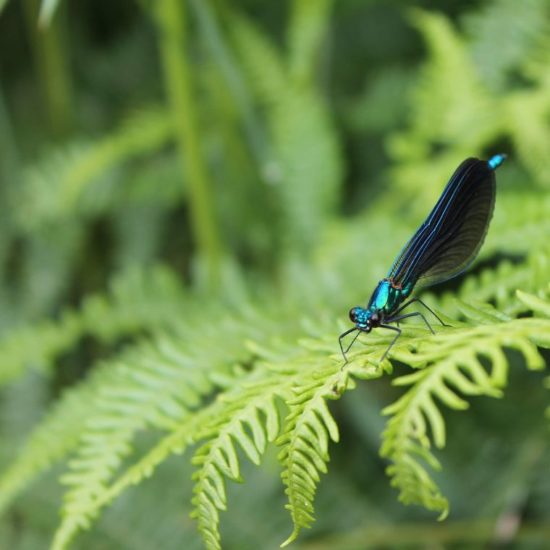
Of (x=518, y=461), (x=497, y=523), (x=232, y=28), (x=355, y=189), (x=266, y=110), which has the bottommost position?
(x=497, y=523)

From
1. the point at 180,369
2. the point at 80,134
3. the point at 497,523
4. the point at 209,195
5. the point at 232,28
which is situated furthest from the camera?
the point at 80,134

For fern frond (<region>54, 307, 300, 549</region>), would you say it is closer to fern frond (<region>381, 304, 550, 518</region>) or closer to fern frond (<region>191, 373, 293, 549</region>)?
fern frond (<region>191, 373, 293, 549</region>)

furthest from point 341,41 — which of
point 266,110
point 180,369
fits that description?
point 180,369

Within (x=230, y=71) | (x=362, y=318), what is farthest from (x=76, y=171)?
(x=362, y=318)

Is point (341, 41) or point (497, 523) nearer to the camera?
point (497, 523)

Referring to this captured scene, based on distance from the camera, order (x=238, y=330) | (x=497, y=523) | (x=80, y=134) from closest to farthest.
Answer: (x=238, y=330), (x=497, y=523), (x=80, y=134)

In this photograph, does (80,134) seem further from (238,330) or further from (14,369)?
(238,330)

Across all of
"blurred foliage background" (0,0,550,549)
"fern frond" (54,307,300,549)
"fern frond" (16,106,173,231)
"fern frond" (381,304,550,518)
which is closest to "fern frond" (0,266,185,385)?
"blurred foliage background" (0,0,550,549)
